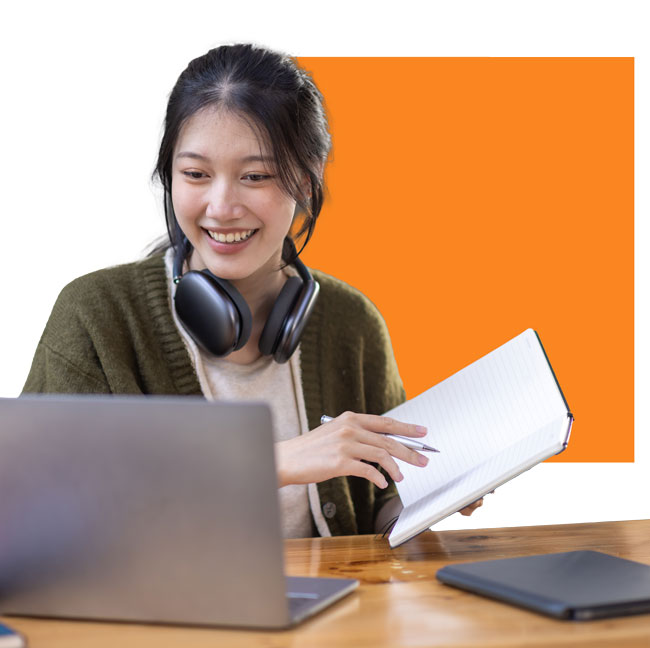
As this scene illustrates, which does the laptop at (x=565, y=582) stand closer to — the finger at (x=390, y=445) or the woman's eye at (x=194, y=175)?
the finger at (x=390, y=445)

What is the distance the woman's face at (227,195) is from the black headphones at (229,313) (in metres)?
0.06

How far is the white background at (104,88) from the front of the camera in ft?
8.51

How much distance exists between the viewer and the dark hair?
1.46 meters

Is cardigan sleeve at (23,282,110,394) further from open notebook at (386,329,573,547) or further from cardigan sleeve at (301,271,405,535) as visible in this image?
open notebook at (386,329,573,547)

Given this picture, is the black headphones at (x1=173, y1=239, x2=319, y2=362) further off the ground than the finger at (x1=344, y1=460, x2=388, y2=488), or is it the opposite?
the black headphones at (x1=173, y1=239, x2=319, y2=362)

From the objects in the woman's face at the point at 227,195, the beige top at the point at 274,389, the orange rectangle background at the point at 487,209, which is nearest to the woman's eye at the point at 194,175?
the woman's face at the point at 227,195

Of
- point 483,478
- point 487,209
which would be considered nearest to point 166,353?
point 483,478

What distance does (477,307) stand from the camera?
2.86 meters

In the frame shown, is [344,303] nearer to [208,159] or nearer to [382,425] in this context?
[208,159]

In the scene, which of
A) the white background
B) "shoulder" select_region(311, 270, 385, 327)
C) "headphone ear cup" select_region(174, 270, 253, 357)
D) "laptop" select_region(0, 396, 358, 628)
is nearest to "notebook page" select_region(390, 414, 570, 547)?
"laptop" select_region(0, 396, 358, 628)

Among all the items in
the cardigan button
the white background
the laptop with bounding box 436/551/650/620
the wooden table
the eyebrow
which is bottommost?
the cardigan button

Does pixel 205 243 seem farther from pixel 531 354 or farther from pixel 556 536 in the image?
pixel 556 536

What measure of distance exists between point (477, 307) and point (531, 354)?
69.7 inches

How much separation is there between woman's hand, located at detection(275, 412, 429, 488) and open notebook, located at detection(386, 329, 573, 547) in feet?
0.20
